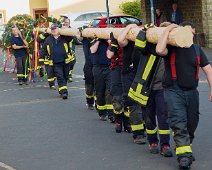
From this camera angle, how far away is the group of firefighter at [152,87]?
834cm

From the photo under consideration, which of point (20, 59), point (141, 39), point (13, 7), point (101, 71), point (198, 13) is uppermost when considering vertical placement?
point (13, 7)

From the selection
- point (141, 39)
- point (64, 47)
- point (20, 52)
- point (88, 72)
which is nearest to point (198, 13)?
point (20, 52)

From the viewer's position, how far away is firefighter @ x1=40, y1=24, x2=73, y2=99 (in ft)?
52.2

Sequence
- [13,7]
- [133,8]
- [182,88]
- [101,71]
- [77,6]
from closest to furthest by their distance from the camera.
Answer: [182,88] → [101,71] → [133,8] → [77,6] → [13,7]

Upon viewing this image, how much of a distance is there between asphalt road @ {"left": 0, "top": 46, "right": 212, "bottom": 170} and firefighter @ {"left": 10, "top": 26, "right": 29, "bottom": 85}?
153 inches

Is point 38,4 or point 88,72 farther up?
point 38,4

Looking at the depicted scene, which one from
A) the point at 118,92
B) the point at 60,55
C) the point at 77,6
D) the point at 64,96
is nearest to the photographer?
the point at 118,92

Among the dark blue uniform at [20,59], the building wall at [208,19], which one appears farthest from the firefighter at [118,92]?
the building wall at [208,19]

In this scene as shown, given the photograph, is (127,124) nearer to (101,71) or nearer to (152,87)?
(101,71)

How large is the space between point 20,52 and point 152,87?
11600mm

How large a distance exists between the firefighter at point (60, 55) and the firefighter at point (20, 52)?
4141 millimetres

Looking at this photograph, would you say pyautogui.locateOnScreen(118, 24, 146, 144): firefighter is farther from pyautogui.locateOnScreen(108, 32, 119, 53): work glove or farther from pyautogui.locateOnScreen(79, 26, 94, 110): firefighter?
pyautogui.locateOnScreen(79, 26, 94, 110): firefighter

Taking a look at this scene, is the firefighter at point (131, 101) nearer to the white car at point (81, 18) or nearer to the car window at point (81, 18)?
the white car at point (81, 18)

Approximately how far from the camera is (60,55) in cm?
1591
